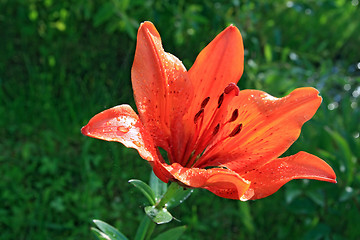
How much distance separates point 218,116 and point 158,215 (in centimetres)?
25

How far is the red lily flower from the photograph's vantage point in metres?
0.88

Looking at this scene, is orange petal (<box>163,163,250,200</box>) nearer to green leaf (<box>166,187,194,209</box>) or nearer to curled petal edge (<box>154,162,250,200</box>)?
curled petal edge (<box>154,162,250,200</box>)

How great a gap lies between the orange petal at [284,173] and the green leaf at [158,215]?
17 cm

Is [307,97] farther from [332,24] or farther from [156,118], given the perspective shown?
[332,24]

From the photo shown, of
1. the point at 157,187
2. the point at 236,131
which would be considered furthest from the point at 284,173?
the point at 157,187

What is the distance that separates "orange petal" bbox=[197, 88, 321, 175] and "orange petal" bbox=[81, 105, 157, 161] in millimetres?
201

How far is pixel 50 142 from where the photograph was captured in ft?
7.29

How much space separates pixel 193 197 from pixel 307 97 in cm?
134

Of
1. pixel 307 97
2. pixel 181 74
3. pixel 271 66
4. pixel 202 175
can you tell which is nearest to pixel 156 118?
pixel 181 74

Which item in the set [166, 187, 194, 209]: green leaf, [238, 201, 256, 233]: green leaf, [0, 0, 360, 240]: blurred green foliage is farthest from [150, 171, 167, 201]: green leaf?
[238, 201, 256, 233]: green leaf

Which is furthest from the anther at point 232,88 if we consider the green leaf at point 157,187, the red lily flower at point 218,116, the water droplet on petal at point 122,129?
the green leaf at point 157,187

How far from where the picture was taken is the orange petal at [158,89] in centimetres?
93

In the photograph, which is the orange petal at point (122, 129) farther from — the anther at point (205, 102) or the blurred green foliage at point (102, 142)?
the blurred green foliage at point (102, 142)

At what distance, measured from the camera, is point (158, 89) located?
96cm
